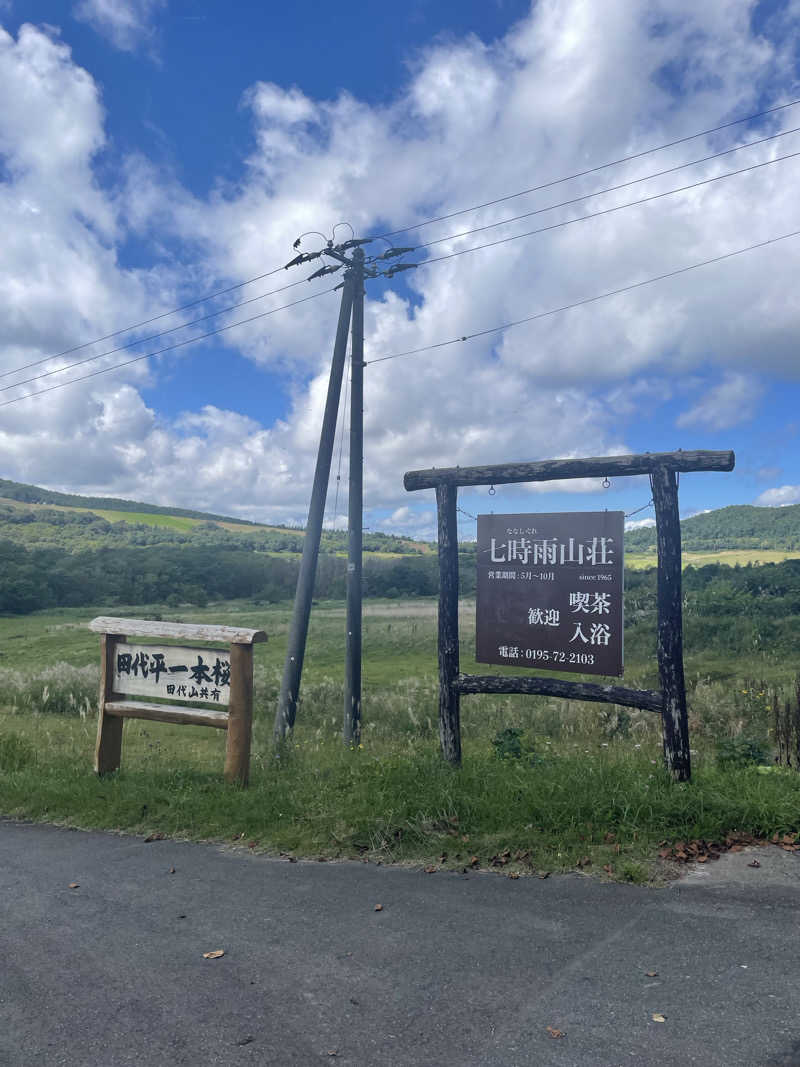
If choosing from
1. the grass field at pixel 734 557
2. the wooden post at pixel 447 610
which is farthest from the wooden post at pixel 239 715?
the grass field at pixel 734 557

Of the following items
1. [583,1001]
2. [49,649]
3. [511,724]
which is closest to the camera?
[583,1001]

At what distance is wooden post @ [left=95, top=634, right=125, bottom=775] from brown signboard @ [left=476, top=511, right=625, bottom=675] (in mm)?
4199

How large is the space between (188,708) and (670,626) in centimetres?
506

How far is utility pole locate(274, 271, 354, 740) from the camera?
38.7 ft

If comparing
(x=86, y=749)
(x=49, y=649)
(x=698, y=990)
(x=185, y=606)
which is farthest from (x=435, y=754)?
(x=185, y=606)

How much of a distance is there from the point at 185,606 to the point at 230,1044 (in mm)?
41993

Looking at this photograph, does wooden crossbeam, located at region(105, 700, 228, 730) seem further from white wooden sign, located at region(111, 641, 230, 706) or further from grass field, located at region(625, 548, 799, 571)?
grass field, located at region(625, 548, 799, 571)

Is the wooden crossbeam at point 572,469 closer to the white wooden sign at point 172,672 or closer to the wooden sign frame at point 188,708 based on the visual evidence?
the wooden sign frame at point 188,708

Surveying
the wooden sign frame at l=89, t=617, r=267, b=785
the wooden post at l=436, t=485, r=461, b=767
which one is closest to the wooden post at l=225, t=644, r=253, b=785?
the wooden sign frame at l=89, t=617, r=267, b=785

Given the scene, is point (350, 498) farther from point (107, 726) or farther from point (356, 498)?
point (107, 726)

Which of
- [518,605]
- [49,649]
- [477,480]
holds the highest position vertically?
[477,480]

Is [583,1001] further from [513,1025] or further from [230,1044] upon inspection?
[230,1044]

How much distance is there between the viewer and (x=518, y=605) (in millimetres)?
7484

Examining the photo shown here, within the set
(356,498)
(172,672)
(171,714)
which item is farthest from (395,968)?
(356,498)
